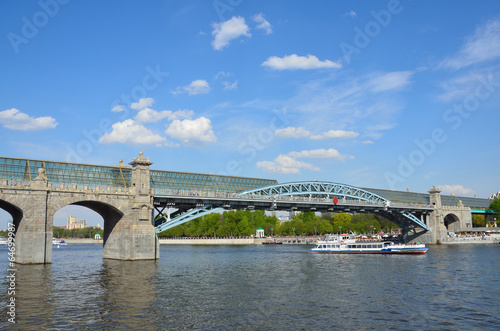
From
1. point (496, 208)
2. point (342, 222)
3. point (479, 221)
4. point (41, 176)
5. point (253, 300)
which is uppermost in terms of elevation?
point (41, 176)

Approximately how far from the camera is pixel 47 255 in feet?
154

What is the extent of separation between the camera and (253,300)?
27547 millimetres

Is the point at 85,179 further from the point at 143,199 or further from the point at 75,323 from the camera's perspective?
the point at 75,323

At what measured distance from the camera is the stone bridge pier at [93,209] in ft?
150

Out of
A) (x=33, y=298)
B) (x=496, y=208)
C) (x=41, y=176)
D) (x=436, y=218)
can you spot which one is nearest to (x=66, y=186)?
(x=41, y=176)

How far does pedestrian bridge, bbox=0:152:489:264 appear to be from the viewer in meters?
46.1

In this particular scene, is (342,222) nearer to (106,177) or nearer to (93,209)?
(93,209)

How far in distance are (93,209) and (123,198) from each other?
30.3ft

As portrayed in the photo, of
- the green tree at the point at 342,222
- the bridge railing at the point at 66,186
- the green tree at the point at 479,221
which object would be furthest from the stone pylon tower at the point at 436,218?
the bridge railing at the point at 66,186

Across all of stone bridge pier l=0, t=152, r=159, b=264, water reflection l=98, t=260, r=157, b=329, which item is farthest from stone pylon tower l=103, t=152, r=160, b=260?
water reflection l=98, t=260, r=157, b=329

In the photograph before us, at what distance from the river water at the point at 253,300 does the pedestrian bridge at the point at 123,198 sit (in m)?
6.57

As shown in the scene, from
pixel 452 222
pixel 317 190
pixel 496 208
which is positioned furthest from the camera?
pixel 496 208

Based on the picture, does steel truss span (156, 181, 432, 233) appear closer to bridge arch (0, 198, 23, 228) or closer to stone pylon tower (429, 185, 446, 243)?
stone pylon tower (429, 185, 446, 243)

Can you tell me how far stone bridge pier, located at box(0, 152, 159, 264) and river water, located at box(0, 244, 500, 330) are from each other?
4.51m
